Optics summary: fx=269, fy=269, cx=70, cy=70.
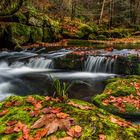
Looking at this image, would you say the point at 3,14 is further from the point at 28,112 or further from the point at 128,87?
the point at 28,112

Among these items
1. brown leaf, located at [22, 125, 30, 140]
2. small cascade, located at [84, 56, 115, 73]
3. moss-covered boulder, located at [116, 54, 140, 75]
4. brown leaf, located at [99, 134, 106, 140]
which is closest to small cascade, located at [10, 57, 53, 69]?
small cascade, located at [84, 56, 115, 73]

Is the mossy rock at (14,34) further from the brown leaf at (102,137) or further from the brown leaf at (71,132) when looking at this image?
the brown leaf at (102,137)

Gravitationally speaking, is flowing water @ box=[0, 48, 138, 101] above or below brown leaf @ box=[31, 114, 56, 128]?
below

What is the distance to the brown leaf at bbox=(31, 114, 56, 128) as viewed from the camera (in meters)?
2.85

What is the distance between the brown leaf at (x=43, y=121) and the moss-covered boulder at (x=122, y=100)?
3454mm

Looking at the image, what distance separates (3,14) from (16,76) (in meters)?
3.42

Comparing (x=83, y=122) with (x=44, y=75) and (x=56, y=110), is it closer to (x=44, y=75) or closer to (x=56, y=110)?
(x=56, y=110)

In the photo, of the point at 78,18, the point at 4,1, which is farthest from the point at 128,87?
the point at 78,18

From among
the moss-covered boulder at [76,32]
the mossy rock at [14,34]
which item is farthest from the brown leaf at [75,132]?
the moss-covered boulder at [76,32]

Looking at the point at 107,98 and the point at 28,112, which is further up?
the point at 28,112

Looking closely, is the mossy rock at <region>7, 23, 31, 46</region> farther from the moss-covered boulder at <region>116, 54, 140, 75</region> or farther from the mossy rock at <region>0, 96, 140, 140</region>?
the mossy rock at <region>0, 96, 140, 140</region>

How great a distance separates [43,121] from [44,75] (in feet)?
28.3

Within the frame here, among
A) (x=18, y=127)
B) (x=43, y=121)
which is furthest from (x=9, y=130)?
(x=43, y=121)

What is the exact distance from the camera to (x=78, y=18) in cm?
3728
